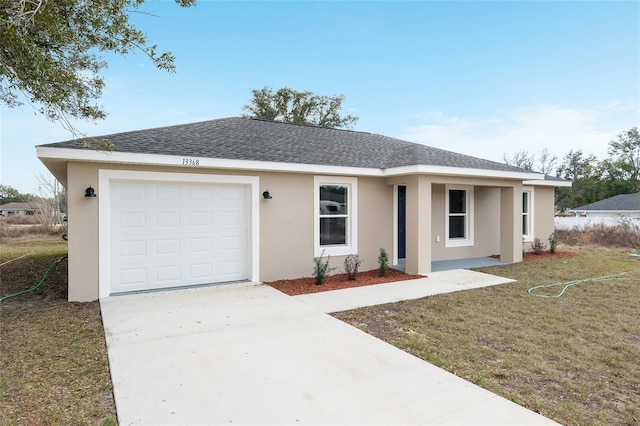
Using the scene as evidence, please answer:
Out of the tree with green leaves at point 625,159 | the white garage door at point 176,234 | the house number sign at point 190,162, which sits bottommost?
the white garage door at point 176,234

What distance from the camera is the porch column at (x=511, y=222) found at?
1102cm

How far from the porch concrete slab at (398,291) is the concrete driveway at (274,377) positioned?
3.33 ft

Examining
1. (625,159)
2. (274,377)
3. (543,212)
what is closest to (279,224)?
(274,377)

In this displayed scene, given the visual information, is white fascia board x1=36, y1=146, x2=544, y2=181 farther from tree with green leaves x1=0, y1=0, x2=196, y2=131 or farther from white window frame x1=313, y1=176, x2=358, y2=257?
tree with green leaves x1=0, y1=0, x2=196, y2=131

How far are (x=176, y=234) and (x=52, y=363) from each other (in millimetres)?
3834

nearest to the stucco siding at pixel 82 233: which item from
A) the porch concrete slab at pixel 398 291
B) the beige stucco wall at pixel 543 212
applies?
the porch concrete slab at pixel 398 291

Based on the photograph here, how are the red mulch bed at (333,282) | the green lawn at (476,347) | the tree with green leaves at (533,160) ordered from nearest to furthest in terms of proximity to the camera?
the green lawn at (476,347) < the red mulch bed at (333,282) < the tree with green leaves at (533,160)

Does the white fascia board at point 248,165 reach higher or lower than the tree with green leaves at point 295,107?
lower

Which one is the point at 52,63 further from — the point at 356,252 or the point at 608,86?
the point at 608,86

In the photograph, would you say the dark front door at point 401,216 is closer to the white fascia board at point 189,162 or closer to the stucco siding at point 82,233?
the white fascia board at point 189,162

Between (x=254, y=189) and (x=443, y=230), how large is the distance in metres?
6.60

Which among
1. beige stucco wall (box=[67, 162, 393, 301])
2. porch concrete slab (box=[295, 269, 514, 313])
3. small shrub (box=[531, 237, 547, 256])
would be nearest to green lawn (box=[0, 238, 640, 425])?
porch concrete slab (box=[295, 269, 514, 313])

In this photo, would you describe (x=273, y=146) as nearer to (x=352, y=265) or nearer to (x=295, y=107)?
(x=352, y=265)

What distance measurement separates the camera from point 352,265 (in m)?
9.23
